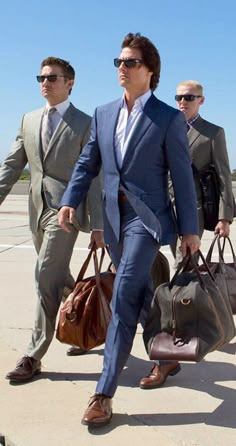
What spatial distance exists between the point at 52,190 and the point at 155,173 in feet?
3.04

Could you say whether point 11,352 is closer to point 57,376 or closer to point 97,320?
point 57,376

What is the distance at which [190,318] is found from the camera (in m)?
3.42

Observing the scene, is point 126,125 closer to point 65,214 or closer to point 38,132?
point 65,214

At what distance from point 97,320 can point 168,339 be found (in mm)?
732

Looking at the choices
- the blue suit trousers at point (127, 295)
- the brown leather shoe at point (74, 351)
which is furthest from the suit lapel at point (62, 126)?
the brown leather shoe at point (74, 351)

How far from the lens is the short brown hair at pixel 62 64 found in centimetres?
436

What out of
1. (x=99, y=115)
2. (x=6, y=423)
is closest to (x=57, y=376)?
(x=6, y=423)

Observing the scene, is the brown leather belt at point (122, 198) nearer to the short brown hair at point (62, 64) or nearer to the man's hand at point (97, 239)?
the man's hand at point (97, 239)

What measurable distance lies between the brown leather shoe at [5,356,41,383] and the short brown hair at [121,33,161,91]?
1.92 metres

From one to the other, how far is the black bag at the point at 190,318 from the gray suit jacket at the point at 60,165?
3.04 feet

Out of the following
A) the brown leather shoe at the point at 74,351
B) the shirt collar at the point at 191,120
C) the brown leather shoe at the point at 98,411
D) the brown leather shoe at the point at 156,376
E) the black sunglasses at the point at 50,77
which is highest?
the black sunglasses at the point at 50,77

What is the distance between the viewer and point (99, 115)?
12.6 ft

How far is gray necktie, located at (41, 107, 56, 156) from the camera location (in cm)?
434

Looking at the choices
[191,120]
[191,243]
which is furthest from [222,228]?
[191,243]
